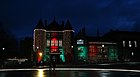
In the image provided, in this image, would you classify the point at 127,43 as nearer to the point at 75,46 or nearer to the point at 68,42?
the point at 75,46

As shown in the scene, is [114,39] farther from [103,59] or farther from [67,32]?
[67,32]

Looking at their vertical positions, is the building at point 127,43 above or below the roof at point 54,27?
below

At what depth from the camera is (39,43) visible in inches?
3425

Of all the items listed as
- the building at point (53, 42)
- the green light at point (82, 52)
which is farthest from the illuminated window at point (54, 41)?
the green light at point (82, 52)

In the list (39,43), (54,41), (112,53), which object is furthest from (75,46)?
(112,53)

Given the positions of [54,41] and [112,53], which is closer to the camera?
[54,41]

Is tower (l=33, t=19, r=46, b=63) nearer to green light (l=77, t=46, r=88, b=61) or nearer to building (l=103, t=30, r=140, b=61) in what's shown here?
green light (l=77, t=46, r=88, b=61)

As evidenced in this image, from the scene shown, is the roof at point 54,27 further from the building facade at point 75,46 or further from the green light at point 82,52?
the green light at point 82,52

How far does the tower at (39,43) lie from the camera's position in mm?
84262

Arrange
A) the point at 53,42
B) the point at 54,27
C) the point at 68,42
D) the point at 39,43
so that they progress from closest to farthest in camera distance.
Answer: the point at 39,43 < the point at 68,42 < the point at 53,42 < the point at 54,27

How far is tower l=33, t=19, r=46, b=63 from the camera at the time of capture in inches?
3317

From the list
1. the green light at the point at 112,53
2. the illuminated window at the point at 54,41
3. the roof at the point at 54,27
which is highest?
the roof at the point at 54,27

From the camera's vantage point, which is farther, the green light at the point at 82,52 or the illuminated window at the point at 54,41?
the green light at the point at 82,52

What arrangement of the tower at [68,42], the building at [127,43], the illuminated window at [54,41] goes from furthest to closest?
1. the building at [127,43]
2. the illuminated window at [54,41]
3. the tower at [68,42]
